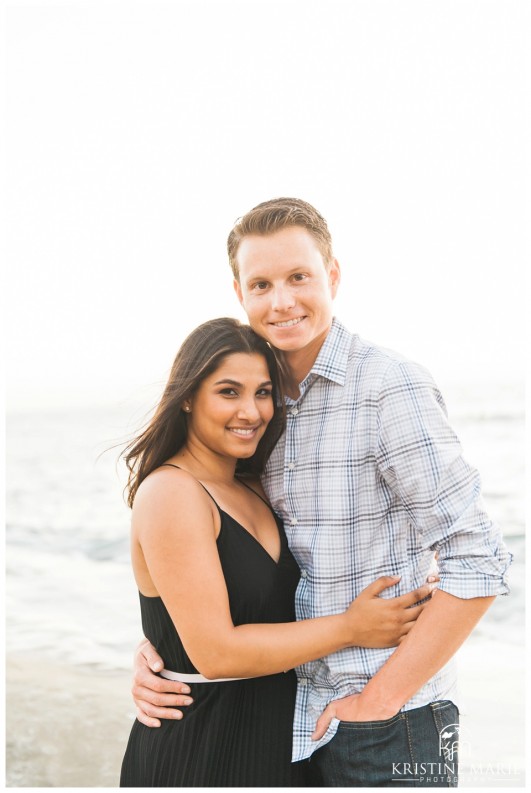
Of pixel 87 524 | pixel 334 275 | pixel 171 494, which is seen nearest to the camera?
pixel 171 494

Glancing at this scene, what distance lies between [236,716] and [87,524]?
13.7m

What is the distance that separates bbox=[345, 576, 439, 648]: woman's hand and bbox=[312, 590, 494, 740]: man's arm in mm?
54

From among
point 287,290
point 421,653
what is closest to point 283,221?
point 287,290

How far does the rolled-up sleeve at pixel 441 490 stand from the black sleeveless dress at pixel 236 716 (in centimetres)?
52

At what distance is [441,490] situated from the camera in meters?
2.34

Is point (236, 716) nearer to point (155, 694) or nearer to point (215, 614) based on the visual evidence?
point (155, 694)

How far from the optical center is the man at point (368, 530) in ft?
7.70

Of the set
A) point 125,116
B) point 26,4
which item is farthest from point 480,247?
point 26,4

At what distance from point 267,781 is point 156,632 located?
61 centimetres

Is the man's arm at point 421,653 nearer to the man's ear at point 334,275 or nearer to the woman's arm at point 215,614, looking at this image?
the woman's arm at point 215,614

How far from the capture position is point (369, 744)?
240cm

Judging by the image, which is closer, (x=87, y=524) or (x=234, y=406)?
(x=234, y=406)

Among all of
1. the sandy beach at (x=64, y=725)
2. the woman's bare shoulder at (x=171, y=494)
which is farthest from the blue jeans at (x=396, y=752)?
the sandy beach at (x=64, y=725)

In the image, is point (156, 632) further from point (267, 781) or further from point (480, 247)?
point (480, 247)
